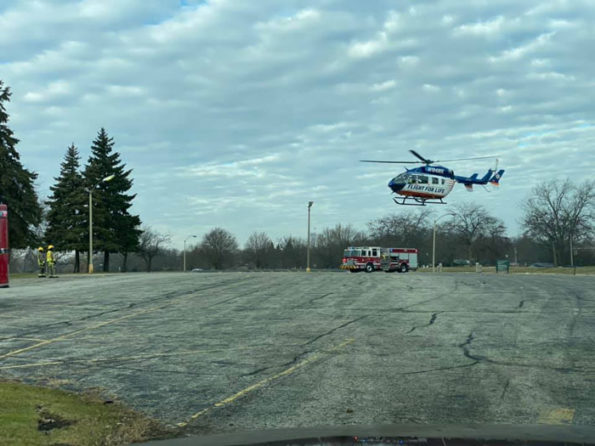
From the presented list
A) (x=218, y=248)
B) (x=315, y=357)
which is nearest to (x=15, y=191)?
(x=315, y=357)

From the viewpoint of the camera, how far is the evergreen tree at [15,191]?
5056 cm

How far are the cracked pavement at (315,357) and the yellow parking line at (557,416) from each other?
21 millimetres

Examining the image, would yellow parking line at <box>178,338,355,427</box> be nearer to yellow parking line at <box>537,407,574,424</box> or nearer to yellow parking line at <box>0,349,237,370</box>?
yellow parking line at <box>0,349,237,370</box>

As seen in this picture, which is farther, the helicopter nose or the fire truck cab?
the fire truck cab

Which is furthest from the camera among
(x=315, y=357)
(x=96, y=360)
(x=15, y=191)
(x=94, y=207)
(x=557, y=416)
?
(x=94, y=207)

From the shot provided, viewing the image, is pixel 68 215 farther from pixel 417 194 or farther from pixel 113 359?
pixel 113 359

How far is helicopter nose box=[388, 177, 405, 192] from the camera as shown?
45000 mm

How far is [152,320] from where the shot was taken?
16078 mm

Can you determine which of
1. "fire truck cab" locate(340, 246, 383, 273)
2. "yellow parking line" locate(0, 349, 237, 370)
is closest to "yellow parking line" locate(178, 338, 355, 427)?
"yellow parking line" locate(0, 349, 237, 370)

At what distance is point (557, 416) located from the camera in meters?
6.92

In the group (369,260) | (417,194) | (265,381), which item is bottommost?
(265,381)

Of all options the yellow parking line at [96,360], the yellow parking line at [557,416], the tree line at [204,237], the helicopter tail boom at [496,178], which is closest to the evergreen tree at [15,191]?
the tree line at [204,237]

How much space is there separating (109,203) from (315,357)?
62.0m

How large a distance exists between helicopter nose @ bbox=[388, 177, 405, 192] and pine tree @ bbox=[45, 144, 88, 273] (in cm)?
3588
